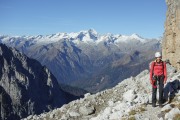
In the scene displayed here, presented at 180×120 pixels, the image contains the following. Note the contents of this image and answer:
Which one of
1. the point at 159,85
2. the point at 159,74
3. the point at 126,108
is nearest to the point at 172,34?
the point at 159,74

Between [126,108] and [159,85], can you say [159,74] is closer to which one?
[159,85]

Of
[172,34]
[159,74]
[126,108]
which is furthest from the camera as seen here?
[172,34]

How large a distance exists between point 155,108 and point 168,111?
7.06ft

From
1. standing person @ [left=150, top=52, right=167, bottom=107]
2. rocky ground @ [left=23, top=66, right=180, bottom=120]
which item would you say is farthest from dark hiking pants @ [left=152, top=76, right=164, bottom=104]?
rocky ground @ [left=23, top=66, right=180, bottom=120]

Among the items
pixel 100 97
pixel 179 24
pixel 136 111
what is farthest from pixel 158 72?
pixel 179 24

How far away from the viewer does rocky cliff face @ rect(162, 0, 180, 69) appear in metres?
48.2

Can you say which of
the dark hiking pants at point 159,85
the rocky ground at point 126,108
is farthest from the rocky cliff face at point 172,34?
the dark hiking pants at point 159,85

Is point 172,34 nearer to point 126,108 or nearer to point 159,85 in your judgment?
point 159,85

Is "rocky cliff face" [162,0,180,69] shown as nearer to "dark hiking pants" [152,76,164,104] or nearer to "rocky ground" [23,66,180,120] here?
"rocky ground" [23,66,180,120]

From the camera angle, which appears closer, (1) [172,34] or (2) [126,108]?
(2) [126,108]

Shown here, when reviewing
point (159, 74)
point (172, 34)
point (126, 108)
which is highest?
point (172, 34)

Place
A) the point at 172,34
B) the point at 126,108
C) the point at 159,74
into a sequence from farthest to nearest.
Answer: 1. the point at 172,34
2. the point at 126,108
3. the point at 159,74

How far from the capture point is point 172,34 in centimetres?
4984

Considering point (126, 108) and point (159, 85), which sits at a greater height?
point (159, 85)
